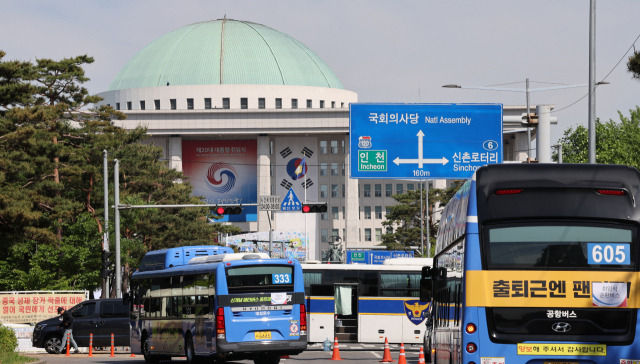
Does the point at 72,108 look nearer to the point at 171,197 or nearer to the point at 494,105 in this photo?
the point at 171,197

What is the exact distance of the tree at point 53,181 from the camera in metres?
43.2

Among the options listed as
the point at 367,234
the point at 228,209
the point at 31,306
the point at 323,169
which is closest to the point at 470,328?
the point at 228,209

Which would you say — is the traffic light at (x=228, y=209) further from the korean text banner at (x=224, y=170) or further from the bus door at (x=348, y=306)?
the korean text banner at (x=224, y=170)

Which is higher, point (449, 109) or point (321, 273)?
point (449, 109)

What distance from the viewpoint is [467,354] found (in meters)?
12.2

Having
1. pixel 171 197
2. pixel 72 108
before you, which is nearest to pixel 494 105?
pixel 72 108

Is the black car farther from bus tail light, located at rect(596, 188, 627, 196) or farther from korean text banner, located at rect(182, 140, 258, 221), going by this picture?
korean text banner, located at rect(182, 140, 258, 221)

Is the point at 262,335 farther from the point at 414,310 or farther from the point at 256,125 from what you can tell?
the point at 256,125

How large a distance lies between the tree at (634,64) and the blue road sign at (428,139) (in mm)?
7849

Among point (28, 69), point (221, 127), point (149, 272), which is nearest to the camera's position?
point (149, 272)

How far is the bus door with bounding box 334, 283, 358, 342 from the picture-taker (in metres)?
40.1

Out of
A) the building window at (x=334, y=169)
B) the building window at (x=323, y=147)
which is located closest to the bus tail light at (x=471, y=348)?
the building window at (x=334, y=169)

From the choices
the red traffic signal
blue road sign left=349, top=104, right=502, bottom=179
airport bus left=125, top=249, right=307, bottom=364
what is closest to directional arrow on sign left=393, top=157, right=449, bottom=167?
blue road sign left=349, top=104, right=502, bottom=179

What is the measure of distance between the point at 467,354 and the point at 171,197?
65.3 m
